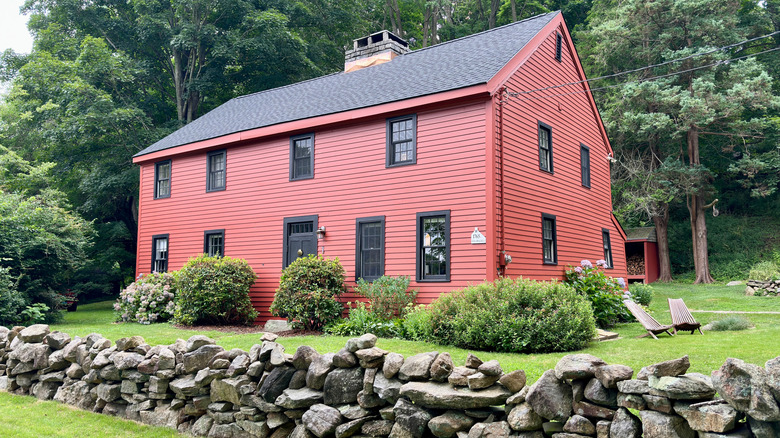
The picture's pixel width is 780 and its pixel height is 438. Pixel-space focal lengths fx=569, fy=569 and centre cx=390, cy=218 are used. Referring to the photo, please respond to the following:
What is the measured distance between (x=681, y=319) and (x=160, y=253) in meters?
15.8

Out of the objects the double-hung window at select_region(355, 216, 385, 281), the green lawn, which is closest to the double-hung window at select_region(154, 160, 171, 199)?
the green lawn

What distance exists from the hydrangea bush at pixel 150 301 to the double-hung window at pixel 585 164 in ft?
40.9

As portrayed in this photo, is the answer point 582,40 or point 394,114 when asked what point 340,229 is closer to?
point 394,114

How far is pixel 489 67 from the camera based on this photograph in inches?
518

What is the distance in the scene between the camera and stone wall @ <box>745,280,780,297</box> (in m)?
18.8

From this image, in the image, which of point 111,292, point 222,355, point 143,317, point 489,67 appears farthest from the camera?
point 111,292

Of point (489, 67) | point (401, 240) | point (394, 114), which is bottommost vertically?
point (401, 240)

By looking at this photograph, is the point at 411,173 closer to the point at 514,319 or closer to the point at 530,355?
the point at 514,319

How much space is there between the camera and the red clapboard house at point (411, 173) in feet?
41.3

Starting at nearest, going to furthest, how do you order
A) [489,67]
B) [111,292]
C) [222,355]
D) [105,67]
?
[222,355], [489,67], [105,67], [111,292]

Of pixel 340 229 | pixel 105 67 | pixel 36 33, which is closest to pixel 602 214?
pixel 340 229

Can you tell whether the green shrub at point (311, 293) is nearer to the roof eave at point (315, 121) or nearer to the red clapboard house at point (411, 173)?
the red clapboard house at point (411, 173)

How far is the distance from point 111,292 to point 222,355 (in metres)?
26.5

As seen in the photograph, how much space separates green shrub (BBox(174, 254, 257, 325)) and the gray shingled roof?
167 inches
